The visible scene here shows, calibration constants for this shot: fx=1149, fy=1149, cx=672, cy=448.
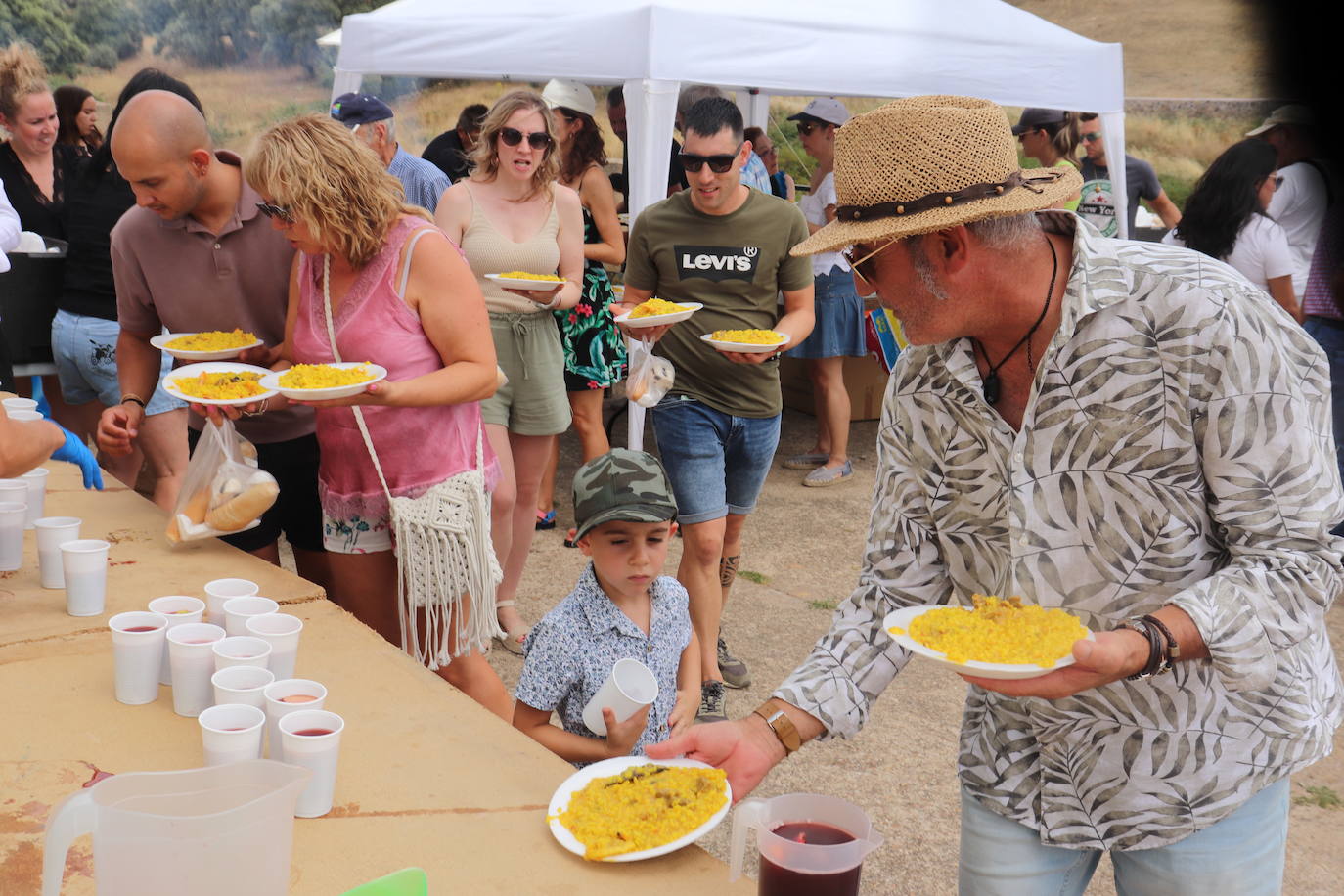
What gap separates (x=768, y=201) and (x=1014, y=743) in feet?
9.49

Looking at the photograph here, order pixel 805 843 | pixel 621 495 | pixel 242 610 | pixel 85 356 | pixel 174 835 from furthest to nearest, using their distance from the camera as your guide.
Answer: pixel 85 356, pixel 621 495, pixel 242 610, pixel 805 843, pixel 174 835

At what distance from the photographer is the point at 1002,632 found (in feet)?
5.45

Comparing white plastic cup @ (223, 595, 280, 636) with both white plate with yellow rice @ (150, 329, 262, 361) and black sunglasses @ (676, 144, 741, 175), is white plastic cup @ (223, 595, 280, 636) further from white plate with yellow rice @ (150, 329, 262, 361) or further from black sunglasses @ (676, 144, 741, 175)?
black sunglasses @ (676, 144, 741, 175)

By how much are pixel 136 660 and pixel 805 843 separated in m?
1.36

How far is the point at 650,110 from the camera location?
6.12 metres

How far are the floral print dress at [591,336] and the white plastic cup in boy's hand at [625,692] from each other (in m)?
3.71

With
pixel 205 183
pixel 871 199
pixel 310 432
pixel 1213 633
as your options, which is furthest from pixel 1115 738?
pixel 205 183

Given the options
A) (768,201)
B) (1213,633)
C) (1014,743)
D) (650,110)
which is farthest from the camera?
(650,110)

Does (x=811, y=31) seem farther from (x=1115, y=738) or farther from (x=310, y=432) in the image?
(x=1115, y=738)

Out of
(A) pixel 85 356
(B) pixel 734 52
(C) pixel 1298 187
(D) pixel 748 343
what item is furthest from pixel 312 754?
(C) pixel 1298 187

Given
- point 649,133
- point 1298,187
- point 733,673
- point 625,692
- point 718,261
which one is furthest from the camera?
point 649,133

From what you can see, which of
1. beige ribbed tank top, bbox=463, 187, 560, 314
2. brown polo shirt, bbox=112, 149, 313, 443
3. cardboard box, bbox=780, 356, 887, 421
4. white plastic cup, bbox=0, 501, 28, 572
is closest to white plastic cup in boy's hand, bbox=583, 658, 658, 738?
white plastic cup, bbox=0, 501, 28, 572

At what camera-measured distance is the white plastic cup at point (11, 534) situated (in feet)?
9.13

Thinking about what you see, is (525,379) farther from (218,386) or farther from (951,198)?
(951,198)
